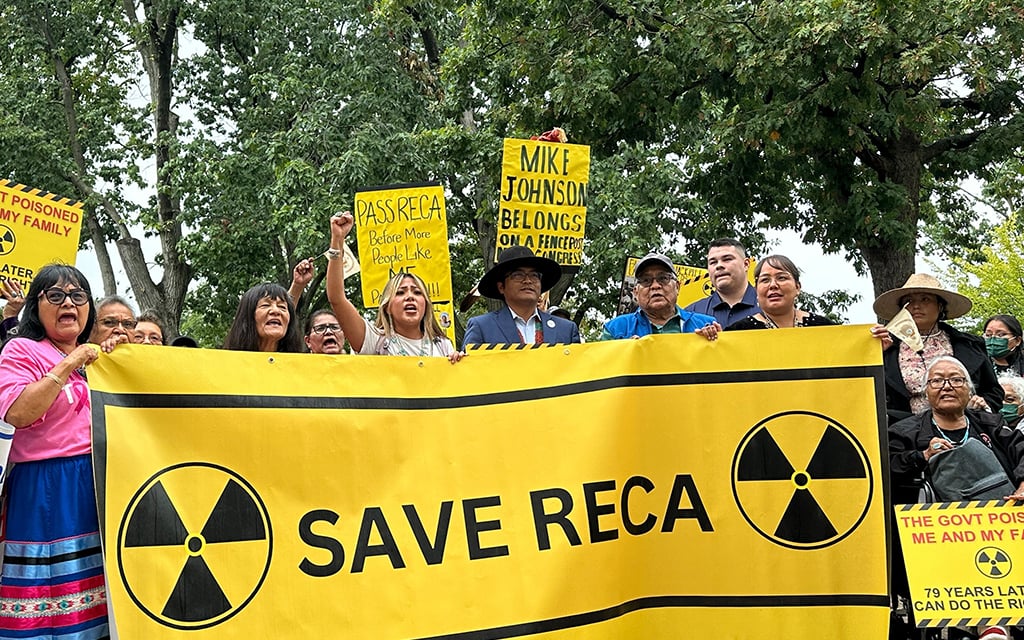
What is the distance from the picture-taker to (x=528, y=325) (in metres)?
6.25

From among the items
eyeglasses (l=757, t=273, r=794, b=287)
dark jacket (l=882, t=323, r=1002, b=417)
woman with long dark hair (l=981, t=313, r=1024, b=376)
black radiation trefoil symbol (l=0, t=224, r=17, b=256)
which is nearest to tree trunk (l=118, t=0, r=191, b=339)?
black radiation trefoil symbol (l=0, t=224, r=17, b=256)

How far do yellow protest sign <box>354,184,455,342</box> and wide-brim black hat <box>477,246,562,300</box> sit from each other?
2969mm

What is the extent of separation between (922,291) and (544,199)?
3277 millimetres

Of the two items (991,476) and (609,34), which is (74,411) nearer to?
(991,476)

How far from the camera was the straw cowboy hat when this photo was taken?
6539 mm

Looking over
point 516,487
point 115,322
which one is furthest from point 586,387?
point 115,322

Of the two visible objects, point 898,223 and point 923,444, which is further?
point 898,223

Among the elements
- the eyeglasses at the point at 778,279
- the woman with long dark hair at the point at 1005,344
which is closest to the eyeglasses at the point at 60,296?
the eyeglasses at the point at 778,279

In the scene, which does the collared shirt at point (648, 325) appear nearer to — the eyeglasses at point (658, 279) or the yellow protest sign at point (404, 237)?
the eyeglasses at point (658, 279)

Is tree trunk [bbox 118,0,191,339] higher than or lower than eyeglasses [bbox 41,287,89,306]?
higher

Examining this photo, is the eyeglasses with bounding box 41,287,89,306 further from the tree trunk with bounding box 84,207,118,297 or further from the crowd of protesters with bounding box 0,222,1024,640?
the tree trunk with bounding box 84,207,118,297

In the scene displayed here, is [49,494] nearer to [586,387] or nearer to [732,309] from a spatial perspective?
[586,387]

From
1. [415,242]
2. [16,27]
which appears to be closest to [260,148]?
[16,27]

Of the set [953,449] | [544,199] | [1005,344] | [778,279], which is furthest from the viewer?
[544,199]
